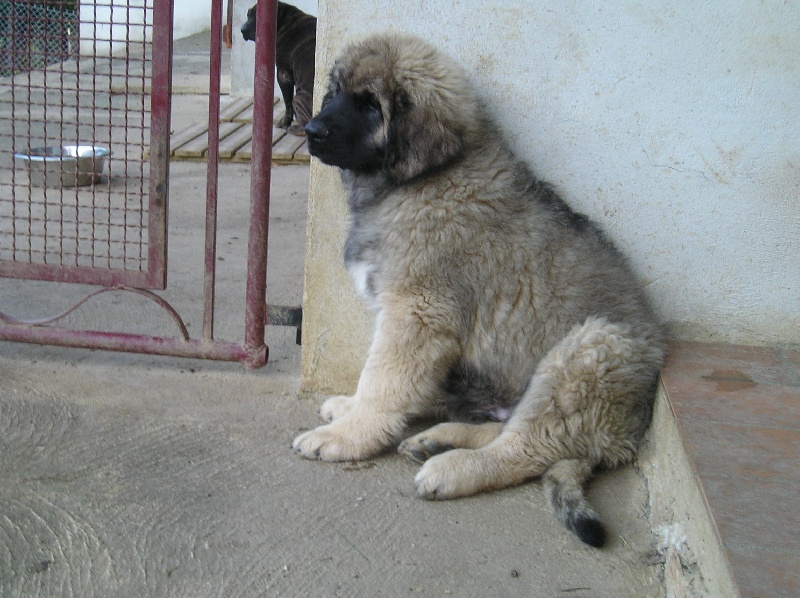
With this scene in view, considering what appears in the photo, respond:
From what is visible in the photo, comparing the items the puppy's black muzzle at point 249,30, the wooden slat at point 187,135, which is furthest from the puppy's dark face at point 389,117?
the puppy's black muzzle at point 249,30

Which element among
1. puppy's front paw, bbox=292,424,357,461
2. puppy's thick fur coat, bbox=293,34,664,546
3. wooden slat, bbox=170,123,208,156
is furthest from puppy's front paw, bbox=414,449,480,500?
wooden slat, bbox=170,123,208,156

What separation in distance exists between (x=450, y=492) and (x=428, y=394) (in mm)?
344

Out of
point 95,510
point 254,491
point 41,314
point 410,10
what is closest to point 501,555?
point 254,491

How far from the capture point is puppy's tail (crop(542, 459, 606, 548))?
2352 mm

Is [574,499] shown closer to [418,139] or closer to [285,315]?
[418,139]

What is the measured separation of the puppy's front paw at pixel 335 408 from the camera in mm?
3051

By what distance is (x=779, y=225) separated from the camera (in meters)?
2.86

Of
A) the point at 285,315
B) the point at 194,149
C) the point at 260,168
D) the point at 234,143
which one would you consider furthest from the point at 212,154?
the point at 234,143

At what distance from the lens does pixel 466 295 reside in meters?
2.72

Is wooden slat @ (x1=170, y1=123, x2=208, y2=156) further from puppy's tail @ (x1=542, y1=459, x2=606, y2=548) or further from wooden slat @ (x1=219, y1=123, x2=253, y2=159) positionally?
puppy's tail @ (x1=542, y1=459, x2=606, y2=548)

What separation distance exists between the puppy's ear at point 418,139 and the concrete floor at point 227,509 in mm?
991

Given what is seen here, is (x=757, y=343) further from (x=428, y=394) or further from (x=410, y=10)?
(x=410, y=10)

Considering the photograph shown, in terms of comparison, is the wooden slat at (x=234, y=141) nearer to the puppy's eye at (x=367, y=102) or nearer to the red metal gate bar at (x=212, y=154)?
the red metal gate bar at (x=212, y=154)

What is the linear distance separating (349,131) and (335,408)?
104 cm
